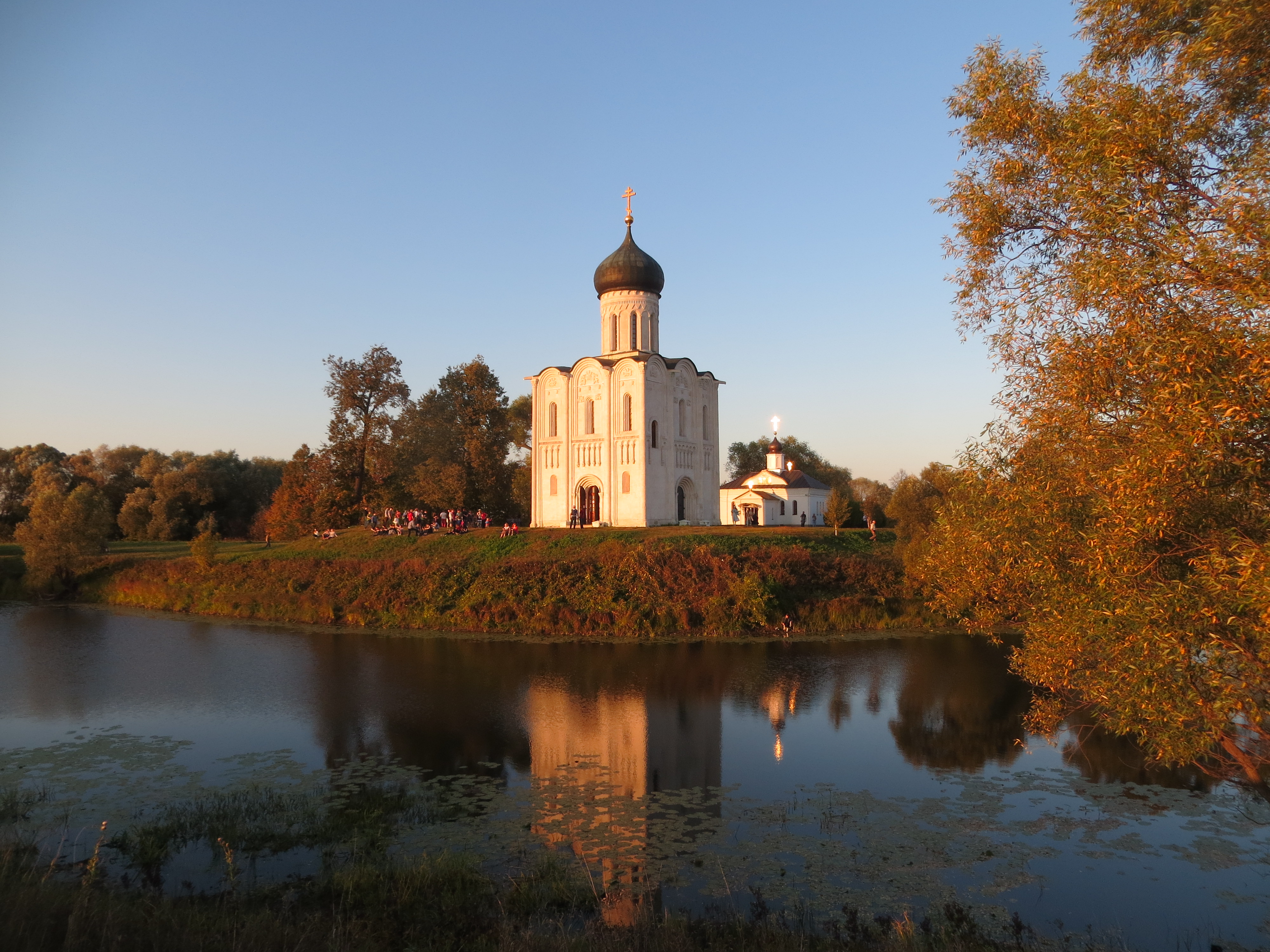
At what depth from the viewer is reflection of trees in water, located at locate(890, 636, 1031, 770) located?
12.2m

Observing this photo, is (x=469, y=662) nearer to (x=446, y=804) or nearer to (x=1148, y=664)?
(x=446, y=804)

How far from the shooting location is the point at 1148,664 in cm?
632

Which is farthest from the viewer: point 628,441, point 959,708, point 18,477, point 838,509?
point 18,477

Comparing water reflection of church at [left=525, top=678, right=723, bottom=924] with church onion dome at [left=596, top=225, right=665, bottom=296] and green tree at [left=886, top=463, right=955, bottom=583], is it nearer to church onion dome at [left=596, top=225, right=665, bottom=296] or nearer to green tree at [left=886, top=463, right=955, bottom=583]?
green tree at [left=886, top=463, right=955, bottom=583]

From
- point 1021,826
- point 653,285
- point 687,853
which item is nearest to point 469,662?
point 687,853

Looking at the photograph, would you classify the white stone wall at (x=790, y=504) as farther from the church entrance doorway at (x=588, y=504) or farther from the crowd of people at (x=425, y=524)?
the crowd of people at (x=425, y=524)

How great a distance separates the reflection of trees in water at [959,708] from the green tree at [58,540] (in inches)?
1239

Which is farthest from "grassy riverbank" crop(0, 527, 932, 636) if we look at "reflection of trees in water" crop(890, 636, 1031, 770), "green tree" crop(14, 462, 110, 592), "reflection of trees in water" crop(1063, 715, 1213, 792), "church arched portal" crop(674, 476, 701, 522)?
"reflection of trees in water" crop(1063, 715, 1213, 792)

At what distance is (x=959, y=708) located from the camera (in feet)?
48.8

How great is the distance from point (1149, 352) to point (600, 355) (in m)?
29.2

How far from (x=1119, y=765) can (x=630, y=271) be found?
26.4 meters

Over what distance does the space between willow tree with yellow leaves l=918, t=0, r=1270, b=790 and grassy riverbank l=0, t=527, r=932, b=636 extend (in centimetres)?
1464

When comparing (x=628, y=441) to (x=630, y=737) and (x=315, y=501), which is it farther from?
(x=630, y=737)

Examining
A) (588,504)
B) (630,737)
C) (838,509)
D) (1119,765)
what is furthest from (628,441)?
(1119,765)
